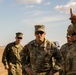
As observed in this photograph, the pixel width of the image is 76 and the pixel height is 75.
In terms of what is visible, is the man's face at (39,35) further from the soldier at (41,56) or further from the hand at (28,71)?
the hand at (28,71)

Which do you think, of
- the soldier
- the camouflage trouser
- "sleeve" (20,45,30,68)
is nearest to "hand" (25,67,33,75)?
the soldier

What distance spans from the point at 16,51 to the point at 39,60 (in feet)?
17.0

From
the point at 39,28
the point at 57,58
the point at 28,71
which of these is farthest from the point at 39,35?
the point at 28,71

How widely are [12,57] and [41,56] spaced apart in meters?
5.19

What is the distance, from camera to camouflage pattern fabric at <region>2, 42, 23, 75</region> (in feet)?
48.8

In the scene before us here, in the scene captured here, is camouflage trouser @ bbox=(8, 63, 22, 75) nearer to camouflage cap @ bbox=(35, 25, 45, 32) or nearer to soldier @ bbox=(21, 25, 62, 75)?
soldier @ bbox=(21, 25, 62, 75)

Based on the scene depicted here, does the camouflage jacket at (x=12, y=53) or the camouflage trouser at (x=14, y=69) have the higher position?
the camouflage jacket at (x=12, y=53)

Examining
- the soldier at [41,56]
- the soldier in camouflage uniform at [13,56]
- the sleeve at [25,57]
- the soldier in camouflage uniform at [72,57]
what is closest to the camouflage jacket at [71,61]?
the soldier in camouflage uniform at [72,57]

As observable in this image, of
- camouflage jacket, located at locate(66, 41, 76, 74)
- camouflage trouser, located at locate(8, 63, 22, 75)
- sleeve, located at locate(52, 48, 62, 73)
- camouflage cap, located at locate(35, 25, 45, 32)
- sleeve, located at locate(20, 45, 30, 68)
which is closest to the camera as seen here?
camouflage jacket, located at locate(66, 41, 76, 74)

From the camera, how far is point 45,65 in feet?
32.6

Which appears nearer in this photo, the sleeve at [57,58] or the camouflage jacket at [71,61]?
the camouflage jacket at [71,61]

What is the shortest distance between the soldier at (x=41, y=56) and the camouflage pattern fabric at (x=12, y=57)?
4825 mm

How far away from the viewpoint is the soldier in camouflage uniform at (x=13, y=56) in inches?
584

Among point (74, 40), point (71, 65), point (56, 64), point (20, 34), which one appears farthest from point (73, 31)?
point (20, 34)
